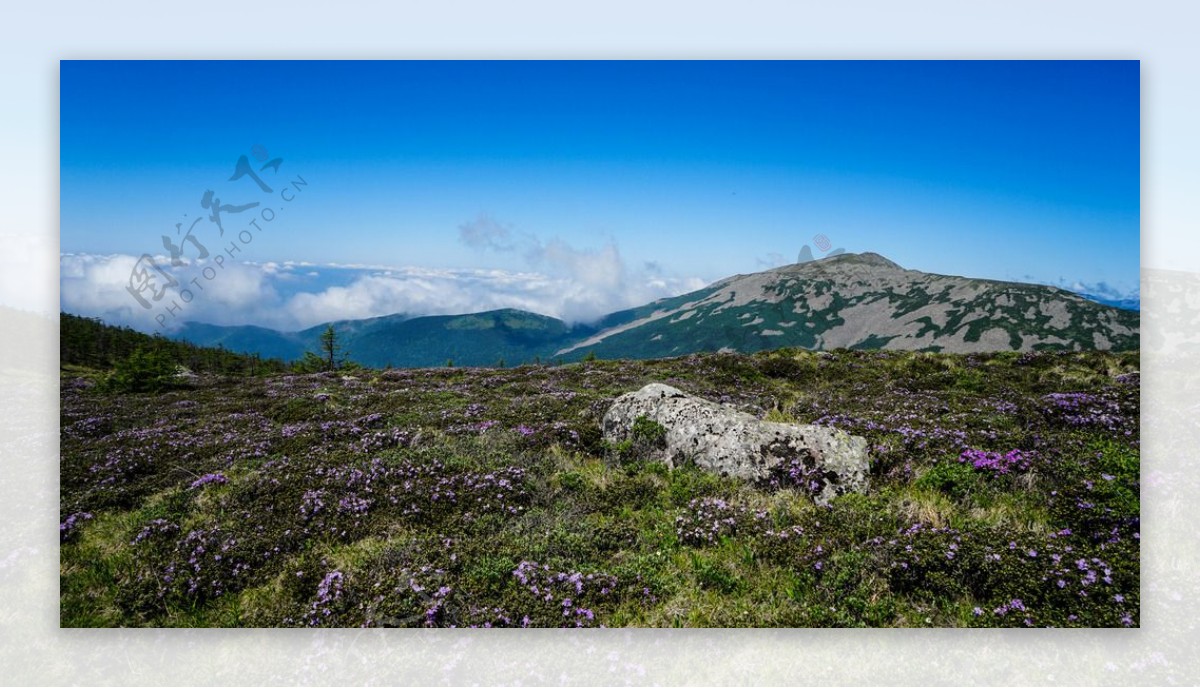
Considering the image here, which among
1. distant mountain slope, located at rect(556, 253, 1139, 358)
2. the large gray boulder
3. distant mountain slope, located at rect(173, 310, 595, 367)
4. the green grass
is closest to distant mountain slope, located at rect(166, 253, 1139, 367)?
distant mountain slope, located at rect(556, 253, 1139, 358)

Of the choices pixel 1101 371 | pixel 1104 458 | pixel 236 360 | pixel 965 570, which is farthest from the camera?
pixel 236 360

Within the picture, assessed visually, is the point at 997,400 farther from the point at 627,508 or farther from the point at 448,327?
the point at 448,327

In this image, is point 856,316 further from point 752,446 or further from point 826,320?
point 752,446

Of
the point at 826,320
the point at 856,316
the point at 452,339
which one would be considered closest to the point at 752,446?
the point at 826,320

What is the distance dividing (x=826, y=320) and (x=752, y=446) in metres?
59.6

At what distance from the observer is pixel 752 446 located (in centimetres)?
666

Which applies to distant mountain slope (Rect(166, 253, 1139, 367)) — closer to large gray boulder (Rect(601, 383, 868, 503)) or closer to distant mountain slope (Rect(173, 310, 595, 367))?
distant mountain slope (Rect(173, 310, 595, 367))

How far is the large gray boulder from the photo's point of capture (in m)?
6.23

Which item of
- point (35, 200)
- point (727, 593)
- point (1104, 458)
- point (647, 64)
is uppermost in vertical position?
point (647, 64)

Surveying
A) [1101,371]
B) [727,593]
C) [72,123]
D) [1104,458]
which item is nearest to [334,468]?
[727,593]

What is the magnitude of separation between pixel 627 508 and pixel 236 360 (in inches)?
2404

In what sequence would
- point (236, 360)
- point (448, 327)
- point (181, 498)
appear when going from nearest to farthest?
point (181, 498)
point (236, 360)
point (448, 327)

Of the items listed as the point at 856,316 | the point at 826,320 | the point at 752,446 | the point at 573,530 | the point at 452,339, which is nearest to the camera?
the point at 573,530

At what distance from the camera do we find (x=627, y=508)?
20.7 ft
